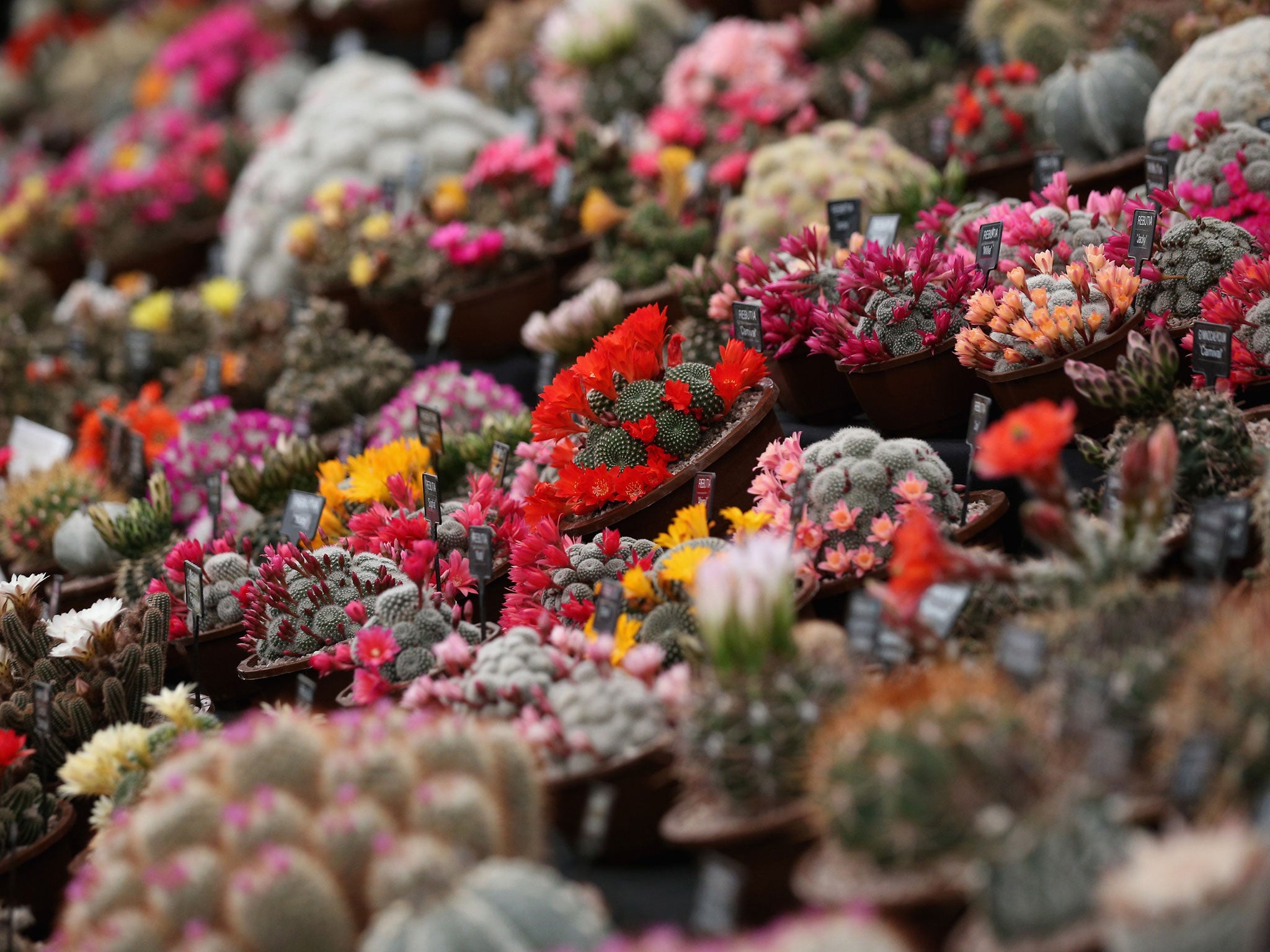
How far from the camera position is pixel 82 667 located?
3447 millimetres

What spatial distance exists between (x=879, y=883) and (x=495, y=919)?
1.73ft

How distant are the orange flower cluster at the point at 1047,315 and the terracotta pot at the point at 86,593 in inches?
107

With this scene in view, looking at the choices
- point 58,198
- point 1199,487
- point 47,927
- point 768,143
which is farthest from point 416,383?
point 58,198

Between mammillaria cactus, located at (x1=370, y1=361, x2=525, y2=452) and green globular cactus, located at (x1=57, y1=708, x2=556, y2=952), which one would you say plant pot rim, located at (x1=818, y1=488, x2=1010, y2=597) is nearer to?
green globular cactus, located at (x1=57, y1=708, x2=556, y2=952)

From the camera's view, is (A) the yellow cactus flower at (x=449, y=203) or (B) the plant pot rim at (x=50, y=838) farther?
(A) the yellow cactus flower at (x=449, y=203)

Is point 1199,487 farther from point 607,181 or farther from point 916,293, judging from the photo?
point 607,181

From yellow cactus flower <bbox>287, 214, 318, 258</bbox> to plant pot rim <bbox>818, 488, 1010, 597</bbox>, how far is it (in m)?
3.69

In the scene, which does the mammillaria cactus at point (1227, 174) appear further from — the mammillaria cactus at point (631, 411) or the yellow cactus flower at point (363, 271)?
the yellow cactus flower at point (363, 271)

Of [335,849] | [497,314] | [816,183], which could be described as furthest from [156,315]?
[335,849]

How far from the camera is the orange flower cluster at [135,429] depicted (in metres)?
5.19

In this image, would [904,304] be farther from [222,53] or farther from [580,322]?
[222,53]

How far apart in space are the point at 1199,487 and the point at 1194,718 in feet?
3.33

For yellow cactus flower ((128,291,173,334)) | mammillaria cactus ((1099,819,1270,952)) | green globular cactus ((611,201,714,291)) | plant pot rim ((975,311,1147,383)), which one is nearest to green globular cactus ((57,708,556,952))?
mammillaria cactus ((1099,819,1270,952))

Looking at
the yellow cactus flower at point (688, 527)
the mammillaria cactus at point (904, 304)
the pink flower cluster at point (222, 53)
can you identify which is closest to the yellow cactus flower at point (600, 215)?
the mammillaria cactus at point (904, 304)
